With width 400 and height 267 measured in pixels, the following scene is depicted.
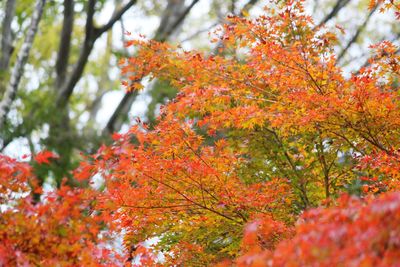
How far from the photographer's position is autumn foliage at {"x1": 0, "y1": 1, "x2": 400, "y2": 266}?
3322mm

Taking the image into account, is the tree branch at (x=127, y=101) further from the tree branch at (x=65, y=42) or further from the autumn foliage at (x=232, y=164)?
the autumn foliage at (x=232, y=164)

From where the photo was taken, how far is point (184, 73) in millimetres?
6379

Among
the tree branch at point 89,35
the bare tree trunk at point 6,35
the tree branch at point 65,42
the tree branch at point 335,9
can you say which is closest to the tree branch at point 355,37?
the tree branch at point 335,9

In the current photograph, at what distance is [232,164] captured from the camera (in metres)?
5.41

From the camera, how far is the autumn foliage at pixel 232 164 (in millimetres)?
3322

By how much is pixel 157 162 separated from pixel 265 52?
1.61 metres

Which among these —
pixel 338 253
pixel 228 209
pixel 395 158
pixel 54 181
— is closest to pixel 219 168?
pixel 228 209

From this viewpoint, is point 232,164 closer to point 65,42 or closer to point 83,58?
point 83,58

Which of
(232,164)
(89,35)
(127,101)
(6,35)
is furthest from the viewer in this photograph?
(127,101)

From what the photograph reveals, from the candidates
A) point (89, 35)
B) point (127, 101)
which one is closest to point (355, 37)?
point (127, 101)

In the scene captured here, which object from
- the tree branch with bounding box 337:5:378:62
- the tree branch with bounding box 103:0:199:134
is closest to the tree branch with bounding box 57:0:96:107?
the tree branch with bounding box 103:0:199:134

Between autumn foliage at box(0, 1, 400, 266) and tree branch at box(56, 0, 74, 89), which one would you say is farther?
tree branch at box(56, 0, 74, 89)

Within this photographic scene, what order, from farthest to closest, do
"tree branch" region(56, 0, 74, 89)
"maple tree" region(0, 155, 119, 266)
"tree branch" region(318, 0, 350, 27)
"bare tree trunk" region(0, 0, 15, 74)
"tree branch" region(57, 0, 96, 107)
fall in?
"tree branch" region(318, 0, 350, 27)
"bare tree trunk" region(0, 0, 15, 74)
"tree branch" region(56, 0, 74, 89)
"tree branch" region(57, 0, 96, 107)
"maple tree" region(0, 155, 119, 266)

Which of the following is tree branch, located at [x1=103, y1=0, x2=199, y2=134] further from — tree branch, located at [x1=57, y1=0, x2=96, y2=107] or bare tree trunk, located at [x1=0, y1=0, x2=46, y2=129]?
bare tree trunk, located at [x1=0, y1=0, x2=46, y2=129]
